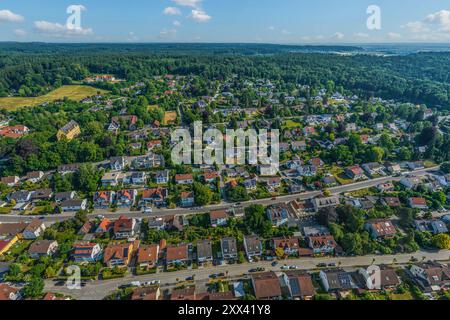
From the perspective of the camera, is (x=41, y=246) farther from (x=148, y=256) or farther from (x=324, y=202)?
(x=324, y=202)

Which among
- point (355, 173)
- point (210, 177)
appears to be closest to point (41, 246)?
point (210, 177)

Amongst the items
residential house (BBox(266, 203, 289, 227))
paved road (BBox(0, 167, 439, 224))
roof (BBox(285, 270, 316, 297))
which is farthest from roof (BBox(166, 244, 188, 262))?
residential house (BBox(266, 203, 289, 227))

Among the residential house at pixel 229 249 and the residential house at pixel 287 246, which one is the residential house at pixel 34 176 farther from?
the residential house at pixel 287 246

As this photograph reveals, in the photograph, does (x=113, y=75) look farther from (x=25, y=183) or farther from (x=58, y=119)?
(x=25, y=183)

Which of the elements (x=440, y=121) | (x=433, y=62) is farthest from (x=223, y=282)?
(x=433, y=62)

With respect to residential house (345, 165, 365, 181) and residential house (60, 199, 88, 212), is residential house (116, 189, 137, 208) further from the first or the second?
residential house (345, 165, 365, 181)

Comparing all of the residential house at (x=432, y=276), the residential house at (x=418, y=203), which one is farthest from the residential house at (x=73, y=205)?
the residential house at (x=418, y=203)
